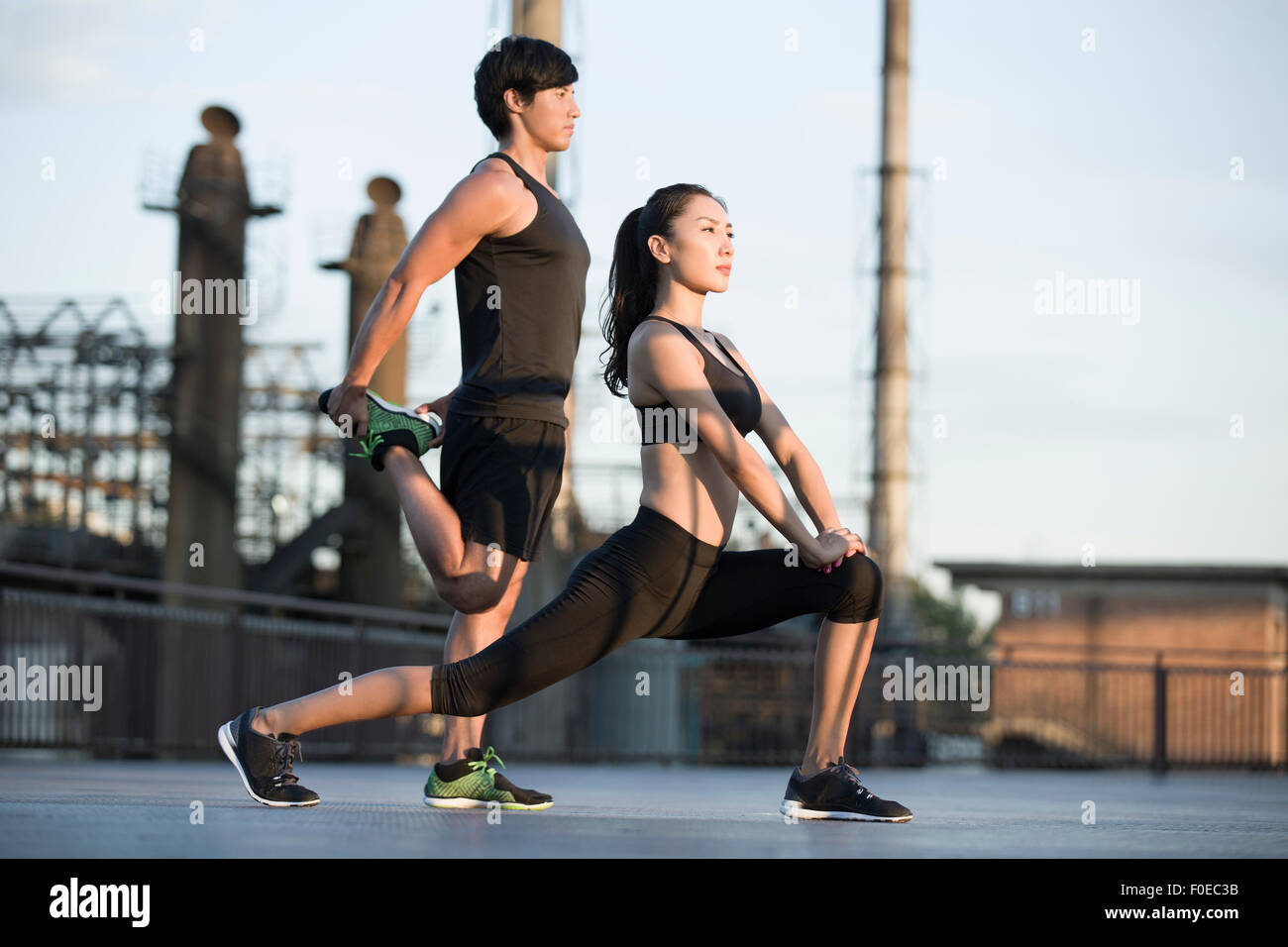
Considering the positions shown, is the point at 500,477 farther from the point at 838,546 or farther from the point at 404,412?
the point at 838,546

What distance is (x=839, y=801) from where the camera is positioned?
4.12 m

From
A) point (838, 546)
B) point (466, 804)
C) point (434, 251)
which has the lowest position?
point (466, 804)

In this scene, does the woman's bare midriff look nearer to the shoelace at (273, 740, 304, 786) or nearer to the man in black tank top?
the man in black tank top

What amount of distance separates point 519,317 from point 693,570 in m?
0.88

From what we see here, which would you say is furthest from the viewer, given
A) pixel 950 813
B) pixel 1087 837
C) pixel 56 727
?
pixel 56 727

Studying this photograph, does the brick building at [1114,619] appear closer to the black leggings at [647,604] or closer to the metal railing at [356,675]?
the metal railing at [356,675]

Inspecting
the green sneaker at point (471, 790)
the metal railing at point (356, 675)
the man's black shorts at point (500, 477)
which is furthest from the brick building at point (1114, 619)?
the man's black shorts at point (500, 477)

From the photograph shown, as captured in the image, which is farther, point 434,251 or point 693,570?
point 434,251

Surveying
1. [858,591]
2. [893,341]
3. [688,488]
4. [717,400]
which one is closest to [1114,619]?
[893,341]

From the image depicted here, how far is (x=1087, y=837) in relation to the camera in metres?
3.66

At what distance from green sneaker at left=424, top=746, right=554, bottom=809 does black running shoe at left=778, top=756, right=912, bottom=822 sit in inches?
30.7
